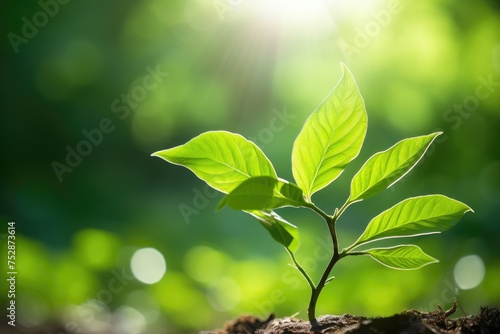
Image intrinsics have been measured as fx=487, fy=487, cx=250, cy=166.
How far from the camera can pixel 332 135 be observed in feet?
2.14

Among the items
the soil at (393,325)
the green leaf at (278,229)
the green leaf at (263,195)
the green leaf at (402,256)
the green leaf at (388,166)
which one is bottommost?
the soil at (393,325)

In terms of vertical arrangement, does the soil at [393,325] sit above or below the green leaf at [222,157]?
below

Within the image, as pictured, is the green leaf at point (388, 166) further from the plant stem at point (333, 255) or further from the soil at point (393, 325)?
the soil at point (393, 325)

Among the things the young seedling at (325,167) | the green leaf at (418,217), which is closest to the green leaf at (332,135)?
the young seedling at (325,167)

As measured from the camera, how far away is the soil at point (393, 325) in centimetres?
58

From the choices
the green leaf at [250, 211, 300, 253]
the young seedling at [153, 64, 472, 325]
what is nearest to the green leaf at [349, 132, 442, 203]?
the young seedling at [153, 64, 472, 325]

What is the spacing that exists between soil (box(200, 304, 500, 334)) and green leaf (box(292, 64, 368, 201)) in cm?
20

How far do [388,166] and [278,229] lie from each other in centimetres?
17

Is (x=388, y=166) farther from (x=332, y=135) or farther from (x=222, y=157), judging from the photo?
(x=222, y=157)

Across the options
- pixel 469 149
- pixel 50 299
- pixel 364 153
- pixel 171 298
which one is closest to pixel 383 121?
pixel 364 153

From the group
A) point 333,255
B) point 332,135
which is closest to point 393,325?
point 333,255

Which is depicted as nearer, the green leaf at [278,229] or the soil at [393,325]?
the soil at [393,325]

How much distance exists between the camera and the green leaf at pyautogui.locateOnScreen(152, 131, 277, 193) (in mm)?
636

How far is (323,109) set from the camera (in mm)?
646
